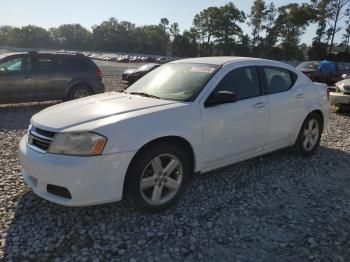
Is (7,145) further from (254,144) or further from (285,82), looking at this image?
(285,82)

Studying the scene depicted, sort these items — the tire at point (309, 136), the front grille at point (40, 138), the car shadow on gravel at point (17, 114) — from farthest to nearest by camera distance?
the car shadow on gravel at point (17, 114), the tire at point (309, 136), the front grille at point (40, 138)

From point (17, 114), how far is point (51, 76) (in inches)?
61.7

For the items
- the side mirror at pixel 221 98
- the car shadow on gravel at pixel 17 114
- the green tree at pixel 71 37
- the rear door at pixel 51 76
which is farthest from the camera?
the green tree at pixel 71 37

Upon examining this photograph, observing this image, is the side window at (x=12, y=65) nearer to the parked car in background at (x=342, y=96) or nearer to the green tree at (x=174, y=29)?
the parked car in background at (x=342, y=96)

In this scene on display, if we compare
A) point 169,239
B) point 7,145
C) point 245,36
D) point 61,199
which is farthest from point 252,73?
point 245,36

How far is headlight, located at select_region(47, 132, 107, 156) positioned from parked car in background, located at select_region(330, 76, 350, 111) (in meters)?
8.98

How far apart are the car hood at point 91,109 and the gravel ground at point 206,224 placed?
0.94 metres

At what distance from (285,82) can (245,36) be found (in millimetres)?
85950

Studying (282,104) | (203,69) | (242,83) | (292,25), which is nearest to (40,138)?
(203,69)

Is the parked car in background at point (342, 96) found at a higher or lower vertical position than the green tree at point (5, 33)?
higher

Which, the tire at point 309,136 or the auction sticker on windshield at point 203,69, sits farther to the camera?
the tire at point 309,136

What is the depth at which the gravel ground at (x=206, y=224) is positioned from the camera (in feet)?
11.1

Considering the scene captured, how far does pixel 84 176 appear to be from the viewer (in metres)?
3.47

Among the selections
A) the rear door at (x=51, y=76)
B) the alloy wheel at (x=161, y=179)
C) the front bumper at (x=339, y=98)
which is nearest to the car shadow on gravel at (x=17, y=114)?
the rear door at (x=51, y=76)
